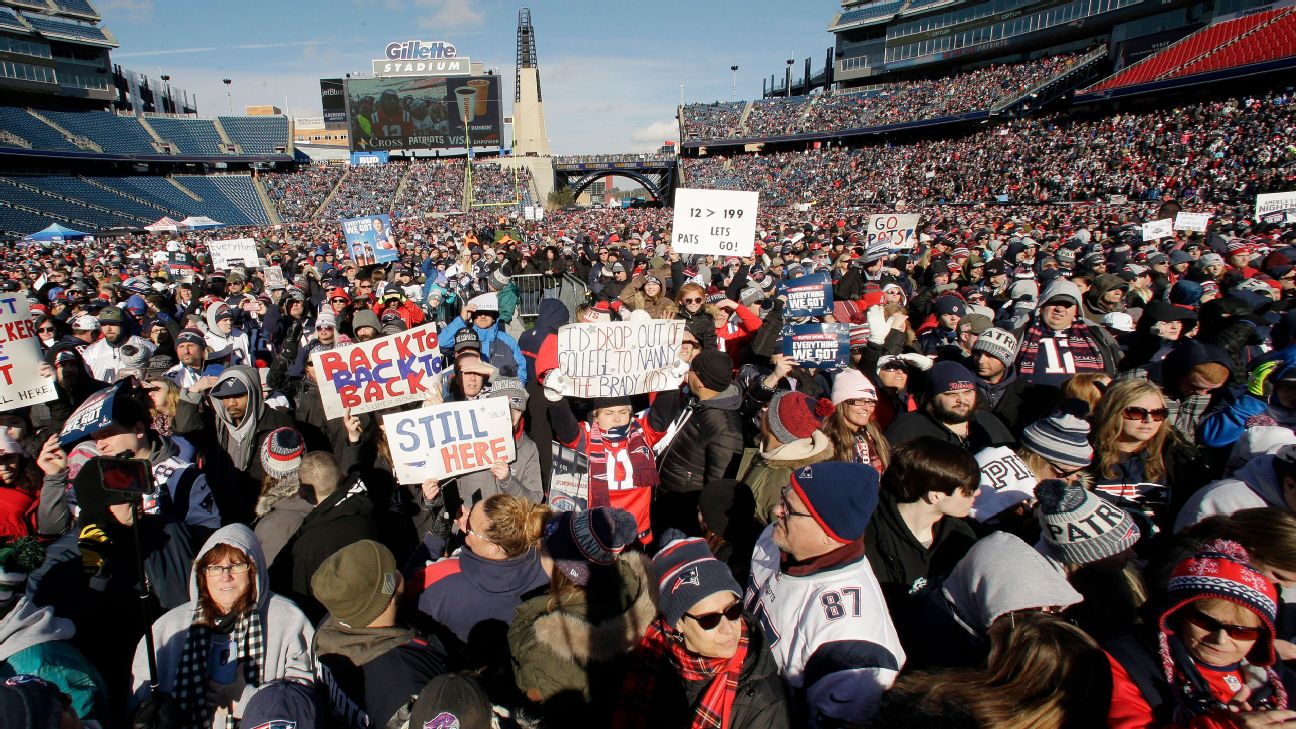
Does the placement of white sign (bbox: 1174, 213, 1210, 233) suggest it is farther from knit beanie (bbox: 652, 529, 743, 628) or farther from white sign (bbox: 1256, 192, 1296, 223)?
knit beanie (bbox: 652, 529, 743, 628)

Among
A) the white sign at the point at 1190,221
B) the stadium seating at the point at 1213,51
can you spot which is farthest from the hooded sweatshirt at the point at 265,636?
the stadium seating at the point at 1213,51

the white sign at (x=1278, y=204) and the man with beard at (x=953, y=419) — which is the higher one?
the white sign at (x=1278, y=204)

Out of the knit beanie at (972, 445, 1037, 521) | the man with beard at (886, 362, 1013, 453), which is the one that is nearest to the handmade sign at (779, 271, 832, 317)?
the man with beard at (886, 362, 1013, 453)

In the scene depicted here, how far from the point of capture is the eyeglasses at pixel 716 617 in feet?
6.48

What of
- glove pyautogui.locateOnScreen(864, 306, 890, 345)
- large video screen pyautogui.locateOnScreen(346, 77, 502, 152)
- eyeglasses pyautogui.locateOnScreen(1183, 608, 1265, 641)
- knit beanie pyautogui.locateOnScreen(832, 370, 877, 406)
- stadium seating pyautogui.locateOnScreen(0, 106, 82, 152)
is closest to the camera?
eyeglasses pyautogui.locateOnScreen(1183, 608, 1265, 641)

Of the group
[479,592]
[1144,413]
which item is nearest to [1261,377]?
[1144,413]

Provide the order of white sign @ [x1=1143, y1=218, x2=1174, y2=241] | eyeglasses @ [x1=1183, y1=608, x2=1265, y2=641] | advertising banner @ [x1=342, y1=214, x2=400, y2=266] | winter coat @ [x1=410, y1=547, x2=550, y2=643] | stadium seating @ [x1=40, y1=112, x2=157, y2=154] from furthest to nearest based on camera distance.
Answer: stadium seating @ [x1=40, y1=112, x2=157, y2=154], advertising banner @ [x1=342, y1=214, x2=400, y2=266], white sign @ [x1=1143, y1=218, x2=1174, y2=241], winter coat @ [x1=410, y1=547, x2=550, y2=643], eyeglasses @ [x1=1183, y1=608, x2=1265, y2=641]

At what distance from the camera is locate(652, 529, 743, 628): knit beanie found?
1.97 meters

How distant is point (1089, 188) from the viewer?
30.2m

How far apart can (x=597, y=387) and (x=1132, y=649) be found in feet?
9.41

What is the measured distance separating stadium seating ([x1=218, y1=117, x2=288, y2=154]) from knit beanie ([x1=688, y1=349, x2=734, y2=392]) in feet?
229

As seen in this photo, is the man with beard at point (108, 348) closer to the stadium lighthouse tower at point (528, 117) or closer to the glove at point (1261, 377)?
the glove at point (1261, 377)

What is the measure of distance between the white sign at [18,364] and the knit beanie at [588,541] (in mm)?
5094

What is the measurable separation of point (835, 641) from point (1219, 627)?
→ 99 centimetres
